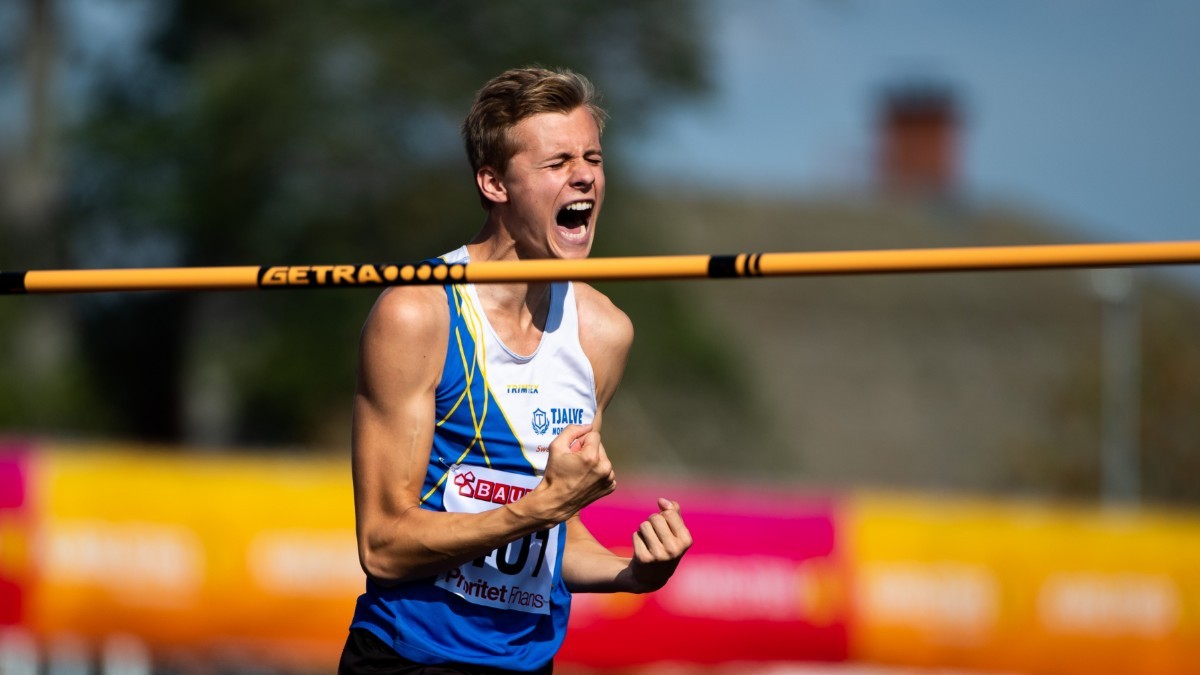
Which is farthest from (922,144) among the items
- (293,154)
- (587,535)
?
(587,535)

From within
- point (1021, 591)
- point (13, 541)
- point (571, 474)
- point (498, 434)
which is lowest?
point (571, 474)

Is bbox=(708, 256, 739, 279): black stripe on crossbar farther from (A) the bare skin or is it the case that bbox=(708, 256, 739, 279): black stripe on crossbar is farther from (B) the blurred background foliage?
(B) the blurred background foliage

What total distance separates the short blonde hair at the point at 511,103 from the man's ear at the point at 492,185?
0.02m

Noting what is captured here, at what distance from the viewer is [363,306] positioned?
2420 centimetres

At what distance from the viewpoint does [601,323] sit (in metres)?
4.73

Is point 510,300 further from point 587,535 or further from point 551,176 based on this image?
point 587,535

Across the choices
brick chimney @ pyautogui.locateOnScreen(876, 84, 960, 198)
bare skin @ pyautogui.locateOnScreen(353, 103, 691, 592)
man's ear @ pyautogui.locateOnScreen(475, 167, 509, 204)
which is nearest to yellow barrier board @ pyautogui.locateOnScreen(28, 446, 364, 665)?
bare skin @ pyautogui.locateOnScreen(353, 103, 691, 592)

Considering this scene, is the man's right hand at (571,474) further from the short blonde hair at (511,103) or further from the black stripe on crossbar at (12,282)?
the black stripe on crossbar at (12,282)

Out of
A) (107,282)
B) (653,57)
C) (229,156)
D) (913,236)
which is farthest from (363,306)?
(913,236)

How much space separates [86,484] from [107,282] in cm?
851

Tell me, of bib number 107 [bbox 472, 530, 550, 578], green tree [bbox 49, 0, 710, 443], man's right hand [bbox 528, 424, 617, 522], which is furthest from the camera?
green tree [bbox 49, 0, 710, 443]

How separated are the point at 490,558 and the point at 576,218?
1.03 metres

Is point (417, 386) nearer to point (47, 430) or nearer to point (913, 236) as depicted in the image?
point (47, 430)

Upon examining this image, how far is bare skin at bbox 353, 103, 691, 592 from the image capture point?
4066mm
